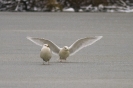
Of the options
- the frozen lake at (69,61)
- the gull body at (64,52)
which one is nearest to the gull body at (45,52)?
the frozen lake at (69,61)

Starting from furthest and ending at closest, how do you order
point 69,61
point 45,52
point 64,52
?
point 69,61, point 64,52, point 45,52

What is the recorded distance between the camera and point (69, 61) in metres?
16.8

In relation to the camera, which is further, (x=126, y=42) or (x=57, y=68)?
(x=126, y=42)

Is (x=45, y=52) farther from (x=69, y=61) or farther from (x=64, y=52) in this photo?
(x=69, y=61)

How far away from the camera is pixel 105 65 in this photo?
16062 millimetres

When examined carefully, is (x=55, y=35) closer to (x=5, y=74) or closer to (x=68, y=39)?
(x=68, y=39)

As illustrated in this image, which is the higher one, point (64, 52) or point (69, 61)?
point (64, 52)

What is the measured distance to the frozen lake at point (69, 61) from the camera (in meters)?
13.3

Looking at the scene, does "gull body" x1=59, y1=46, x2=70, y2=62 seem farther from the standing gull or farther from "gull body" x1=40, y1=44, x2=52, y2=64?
"gull body" x1=40, y1=44, x2=52, y2=64

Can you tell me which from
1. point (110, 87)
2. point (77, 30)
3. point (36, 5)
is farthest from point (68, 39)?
point (36, 5)

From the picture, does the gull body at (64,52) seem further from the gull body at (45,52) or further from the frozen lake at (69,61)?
the gull body at (45,52)

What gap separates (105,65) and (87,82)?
2785 millimetres

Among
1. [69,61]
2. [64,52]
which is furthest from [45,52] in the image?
[69,61]

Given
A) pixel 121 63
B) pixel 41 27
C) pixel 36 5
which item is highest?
pixel 121 63
